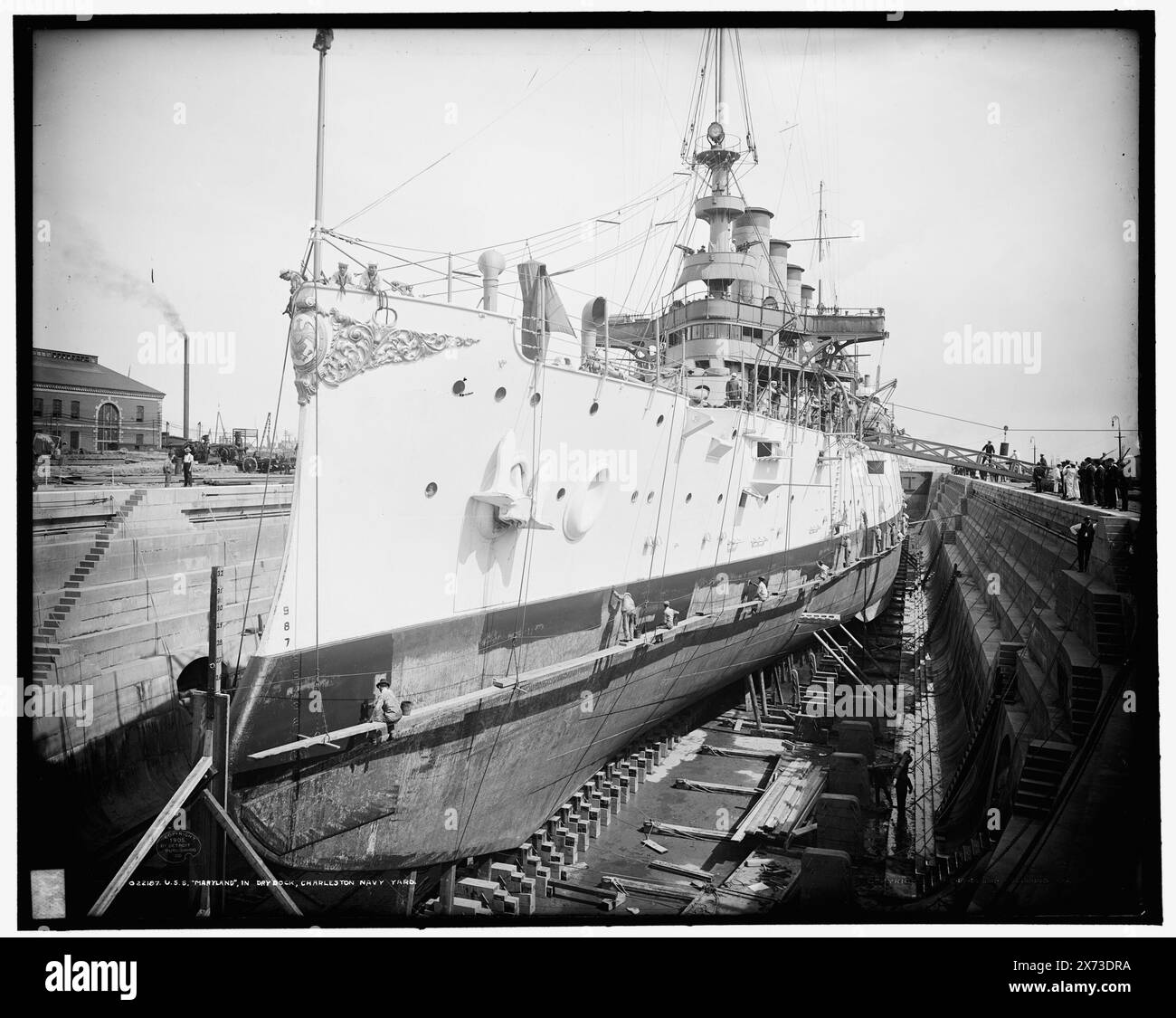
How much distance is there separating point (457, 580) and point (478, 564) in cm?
24

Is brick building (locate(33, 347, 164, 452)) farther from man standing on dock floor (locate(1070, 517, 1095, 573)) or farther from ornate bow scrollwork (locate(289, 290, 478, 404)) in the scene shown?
man standing on dock floor (locate(1070, 517, 1095, 573))

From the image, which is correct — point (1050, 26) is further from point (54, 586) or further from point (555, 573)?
point (54, 586)

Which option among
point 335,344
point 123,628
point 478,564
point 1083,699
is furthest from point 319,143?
point 1083,699

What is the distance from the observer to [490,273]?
21.5 ft

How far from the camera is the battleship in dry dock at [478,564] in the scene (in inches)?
225

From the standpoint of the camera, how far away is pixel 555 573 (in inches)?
289

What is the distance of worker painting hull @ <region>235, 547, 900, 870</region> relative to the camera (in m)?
5.70

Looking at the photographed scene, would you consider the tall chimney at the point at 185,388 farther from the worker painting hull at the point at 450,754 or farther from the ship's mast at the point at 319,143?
the worker painting hull at the point at 450,754

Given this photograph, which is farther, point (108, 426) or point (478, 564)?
point (108, 426)

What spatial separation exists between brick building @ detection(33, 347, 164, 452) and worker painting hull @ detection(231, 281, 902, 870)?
76.9 inches

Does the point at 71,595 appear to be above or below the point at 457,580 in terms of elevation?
below

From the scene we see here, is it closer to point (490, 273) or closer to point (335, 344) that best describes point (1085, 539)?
point (490, 273)
